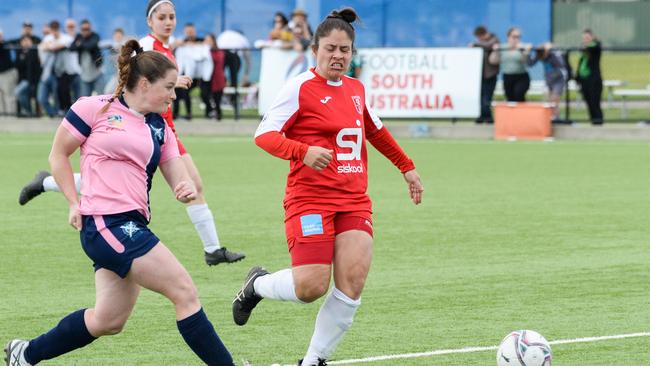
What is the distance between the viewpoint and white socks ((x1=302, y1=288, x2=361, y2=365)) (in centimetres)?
727

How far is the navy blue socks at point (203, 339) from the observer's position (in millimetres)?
6555

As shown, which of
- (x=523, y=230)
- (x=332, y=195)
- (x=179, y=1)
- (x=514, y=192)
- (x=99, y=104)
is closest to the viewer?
(x=99, y=104)

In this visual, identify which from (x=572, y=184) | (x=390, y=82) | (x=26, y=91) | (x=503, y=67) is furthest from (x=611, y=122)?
(x=26, y=91)

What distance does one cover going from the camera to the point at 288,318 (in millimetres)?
9070

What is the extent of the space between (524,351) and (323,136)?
60.3 inches

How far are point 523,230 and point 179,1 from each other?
24.0 meters

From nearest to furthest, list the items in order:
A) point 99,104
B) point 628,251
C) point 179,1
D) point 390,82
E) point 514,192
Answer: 1. point 99,104
2. point 628,251
3. point 514,192
4. point 390,82
5. point 179,1

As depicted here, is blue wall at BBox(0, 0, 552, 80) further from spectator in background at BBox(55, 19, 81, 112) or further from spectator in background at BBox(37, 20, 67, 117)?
spectator in background at BBox(55, 19, 81, 112)

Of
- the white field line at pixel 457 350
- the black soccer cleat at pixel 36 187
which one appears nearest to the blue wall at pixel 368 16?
the black soccer cleat at pixel 36 187

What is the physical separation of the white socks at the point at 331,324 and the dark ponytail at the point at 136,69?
1494mm

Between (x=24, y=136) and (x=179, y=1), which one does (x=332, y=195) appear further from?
(x=179, y=1)

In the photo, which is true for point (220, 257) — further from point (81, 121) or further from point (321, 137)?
point (81, 121)

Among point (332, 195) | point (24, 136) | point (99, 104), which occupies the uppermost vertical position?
point (99, 104)

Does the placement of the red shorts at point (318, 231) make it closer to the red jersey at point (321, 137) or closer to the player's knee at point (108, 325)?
the red jersey at point (321, 137)
